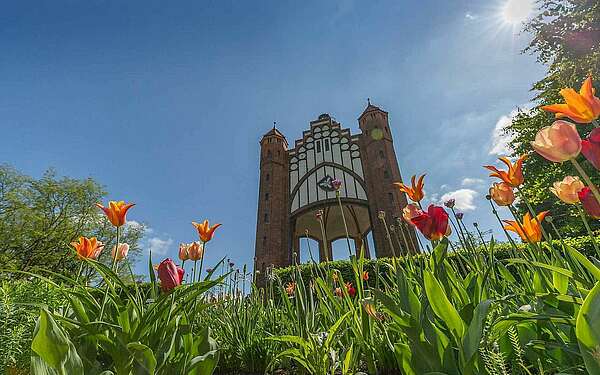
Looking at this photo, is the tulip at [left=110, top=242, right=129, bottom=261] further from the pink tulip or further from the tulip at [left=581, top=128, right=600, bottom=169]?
the tulip at [left=581, top=128, right=600, bottom=169]

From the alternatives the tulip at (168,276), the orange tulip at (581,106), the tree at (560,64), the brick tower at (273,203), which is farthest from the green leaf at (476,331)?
the brick tower at (273,203)

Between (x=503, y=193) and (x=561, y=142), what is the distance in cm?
55

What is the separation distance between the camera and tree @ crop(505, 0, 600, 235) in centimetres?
809

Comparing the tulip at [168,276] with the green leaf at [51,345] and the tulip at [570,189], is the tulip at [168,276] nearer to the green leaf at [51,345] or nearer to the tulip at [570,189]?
the green leaf at [51,345]

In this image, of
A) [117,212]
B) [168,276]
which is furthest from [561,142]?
[117,212]

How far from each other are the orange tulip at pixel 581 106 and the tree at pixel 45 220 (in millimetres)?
15040

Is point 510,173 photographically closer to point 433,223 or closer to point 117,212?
point 433,223

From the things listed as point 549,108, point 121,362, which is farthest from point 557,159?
point 121,362

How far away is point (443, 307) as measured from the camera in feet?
3.38

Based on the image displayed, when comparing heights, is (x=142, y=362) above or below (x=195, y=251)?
below

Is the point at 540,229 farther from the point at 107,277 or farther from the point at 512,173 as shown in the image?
the point at 107,277

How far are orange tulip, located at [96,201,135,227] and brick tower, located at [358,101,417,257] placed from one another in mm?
12421

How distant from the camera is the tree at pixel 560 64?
809 centimetres

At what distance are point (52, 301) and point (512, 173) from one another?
2699 mm
